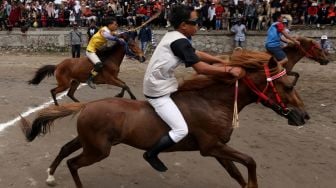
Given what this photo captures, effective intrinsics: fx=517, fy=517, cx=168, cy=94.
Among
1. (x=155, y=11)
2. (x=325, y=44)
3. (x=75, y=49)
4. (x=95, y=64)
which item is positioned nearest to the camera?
(x=95, y=64)

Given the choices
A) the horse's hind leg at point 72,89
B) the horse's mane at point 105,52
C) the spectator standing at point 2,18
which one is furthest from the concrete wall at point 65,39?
the horse's hind leg at point 72,89

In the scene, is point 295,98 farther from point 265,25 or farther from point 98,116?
point 265,25

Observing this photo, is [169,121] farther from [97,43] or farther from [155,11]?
[155,11]

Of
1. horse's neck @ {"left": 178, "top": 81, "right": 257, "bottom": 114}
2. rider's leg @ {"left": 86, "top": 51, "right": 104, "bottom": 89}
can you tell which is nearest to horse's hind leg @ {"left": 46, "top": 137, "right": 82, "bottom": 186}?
horse's neck @ {"left": 178, "top": 81, "right": 257, "bottom": 114}

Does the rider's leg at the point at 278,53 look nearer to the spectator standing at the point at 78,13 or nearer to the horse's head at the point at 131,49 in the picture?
the horse's head at the point at 131,49

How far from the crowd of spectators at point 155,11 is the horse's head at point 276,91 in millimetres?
14504

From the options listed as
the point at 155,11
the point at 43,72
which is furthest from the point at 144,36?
the point at 43,72

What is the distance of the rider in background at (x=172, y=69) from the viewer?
5168 millimetres

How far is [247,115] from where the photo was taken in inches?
407

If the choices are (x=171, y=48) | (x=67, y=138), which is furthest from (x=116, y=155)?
(x=171, y=48)

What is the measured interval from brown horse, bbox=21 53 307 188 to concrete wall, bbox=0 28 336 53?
16.4m

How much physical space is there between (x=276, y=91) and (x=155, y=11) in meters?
18.4

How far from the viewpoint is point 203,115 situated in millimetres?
5457

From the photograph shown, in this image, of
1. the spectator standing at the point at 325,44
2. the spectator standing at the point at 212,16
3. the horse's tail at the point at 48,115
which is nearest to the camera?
the horse's tail at the point at 48,115
